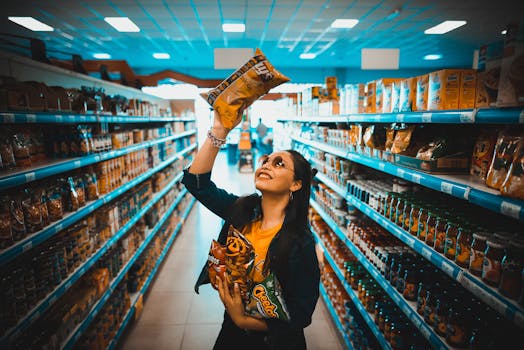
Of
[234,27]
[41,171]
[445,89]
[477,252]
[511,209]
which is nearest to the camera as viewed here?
[511,209]

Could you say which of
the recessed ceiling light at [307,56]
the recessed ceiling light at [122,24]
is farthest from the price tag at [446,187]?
the recessed ceiling light at [307,56]

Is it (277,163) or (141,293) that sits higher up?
(277,163)

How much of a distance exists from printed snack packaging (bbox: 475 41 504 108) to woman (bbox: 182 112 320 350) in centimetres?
82

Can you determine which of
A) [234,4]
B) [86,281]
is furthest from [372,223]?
[234,4]

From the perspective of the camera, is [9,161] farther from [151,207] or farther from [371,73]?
[371,73]

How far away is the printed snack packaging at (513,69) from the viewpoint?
1.02 metres

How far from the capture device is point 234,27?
7914 millimetres

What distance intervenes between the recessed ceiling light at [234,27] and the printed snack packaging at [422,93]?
691 centimetres

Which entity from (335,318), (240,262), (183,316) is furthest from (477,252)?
(183,316)

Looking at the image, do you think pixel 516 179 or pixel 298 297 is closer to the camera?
pixel 516 179

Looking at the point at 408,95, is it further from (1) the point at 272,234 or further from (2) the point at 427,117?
(1) the point at 272,234

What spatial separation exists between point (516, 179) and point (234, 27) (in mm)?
7991

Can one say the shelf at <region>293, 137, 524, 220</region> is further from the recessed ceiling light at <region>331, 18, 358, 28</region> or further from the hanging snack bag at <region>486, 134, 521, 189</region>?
the recessed ceiling light at <region>331, 18, 358, 28</region>

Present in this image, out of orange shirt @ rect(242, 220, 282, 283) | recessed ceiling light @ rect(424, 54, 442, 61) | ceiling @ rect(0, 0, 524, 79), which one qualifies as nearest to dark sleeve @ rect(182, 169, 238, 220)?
orange shirt @ rect(242, 220, 282, 283)
